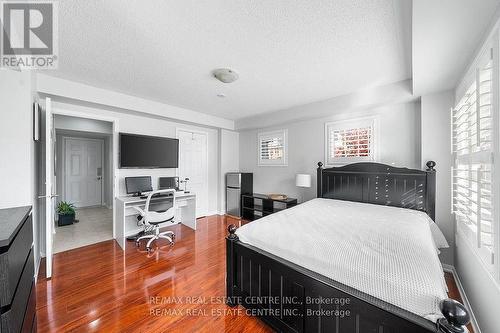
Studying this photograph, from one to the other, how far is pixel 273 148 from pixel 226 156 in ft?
4.33

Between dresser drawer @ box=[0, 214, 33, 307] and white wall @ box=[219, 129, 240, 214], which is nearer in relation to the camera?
dresser drawer @ box=[0, 214, 33, 307]

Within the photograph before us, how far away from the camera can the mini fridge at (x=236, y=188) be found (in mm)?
4785

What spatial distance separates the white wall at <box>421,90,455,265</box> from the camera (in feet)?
8.11

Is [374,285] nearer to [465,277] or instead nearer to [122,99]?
[465,277]

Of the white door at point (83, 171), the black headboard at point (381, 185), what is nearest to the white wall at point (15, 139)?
the black headboard at point (381, 185)

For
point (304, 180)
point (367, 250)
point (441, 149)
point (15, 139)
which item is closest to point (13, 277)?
point (15, 139)

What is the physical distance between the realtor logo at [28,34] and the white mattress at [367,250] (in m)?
2.36

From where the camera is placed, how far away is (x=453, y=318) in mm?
786

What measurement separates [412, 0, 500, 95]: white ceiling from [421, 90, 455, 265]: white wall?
1.49 feet

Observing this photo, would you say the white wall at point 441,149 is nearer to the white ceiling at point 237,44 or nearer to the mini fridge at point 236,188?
the white ceiling at point 237,44

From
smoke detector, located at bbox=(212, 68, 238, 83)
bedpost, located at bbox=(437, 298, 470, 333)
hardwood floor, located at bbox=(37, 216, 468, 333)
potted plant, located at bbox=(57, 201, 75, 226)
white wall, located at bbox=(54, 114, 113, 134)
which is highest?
smoke detector, located at bbox=(212, 68, 238, 83)

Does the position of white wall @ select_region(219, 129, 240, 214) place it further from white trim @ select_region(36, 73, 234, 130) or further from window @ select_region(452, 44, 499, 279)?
window @ select_region(452, 44, 499, 279)

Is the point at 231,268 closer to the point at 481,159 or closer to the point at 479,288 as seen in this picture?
the point at 479,288

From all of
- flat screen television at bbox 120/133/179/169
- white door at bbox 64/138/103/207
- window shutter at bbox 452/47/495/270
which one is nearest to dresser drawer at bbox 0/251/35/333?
flat screen television at bbox 120/133/179/169
